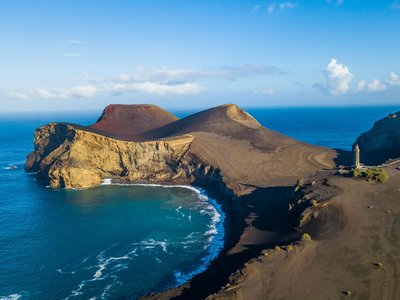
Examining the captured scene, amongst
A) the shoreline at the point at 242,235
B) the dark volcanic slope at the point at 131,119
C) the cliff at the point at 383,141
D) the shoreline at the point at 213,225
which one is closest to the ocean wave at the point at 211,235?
the shoreline at the point at 213,225

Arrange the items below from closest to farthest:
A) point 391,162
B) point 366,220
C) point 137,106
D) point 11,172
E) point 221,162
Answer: point 366,220 → point 391,162 → point 221,162 → point 11,172 → point 137,106

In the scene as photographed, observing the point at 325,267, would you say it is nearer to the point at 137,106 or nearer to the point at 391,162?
the point at 391,162

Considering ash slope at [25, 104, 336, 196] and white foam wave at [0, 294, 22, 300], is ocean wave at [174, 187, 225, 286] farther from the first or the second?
white foam wave at [0, 294, 22, 300]

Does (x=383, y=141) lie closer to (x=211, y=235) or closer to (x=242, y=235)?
(x=211, y=235)

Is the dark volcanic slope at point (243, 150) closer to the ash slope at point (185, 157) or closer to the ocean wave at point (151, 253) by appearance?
the ash slope at point (185, 157)

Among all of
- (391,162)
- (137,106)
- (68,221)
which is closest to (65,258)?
(68,221)
